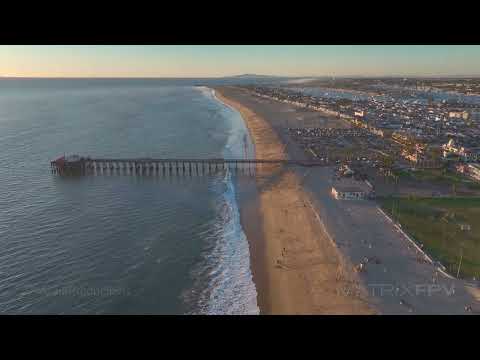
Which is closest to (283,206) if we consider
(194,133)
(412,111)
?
(194,133)

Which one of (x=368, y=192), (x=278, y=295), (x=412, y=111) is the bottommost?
(x=278, y=295)

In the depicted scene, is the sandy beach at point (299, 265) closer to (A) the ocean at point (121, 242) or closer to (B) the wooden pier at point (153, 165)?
(A) the ocean at point (121, 242)

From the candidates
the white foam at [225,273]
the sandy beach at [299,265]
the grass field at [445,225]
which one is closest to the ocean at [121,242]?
the white foam at [225,273]

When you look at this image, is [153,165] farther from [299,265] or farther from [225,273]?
[299,265]

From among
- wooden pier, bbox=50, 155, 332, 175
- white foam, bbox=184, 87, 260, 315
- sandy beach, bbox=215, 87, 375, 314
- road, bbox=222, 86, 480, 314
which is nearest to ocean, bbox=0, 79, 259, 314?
white foam, bbox=184, 87, 260, 315

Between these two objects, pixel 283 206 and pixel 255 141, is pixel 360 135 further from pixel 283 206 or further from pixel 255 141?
pixel 283 206

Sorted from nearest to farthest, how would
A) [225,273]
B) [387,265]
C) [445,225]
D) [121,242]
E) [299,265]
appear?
[387,265] → [225,273] → [299,265] → [445,225] → [121,242]

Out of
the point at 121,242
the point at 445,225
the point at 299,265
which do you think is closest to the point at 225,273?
the point at 299,265

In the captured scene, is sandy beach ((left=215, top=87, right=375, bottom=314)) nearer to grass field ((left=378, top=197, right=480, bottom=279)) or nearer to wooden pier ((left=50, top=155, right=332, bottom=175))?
grass field ((left=378, top=197, right=480, bottom=279))
